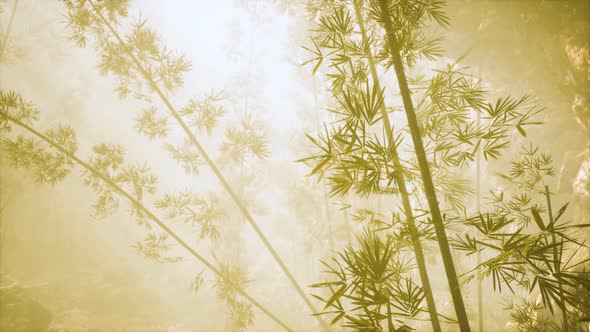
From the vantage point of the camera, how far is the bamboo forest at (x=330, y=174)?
3.88ft

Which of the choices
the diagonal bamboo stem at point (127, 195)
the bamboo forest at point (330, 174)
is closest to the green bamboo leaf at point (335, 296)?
the bamboo forest at point (330, 174)

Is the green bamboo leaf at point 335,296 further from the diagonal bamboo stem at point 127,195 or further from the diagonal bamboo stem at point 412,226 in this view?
the diagonal bamboo stem at point 127,195

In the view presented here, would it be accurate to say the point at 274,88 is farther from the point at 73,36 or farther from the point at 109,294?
the point at 73,36

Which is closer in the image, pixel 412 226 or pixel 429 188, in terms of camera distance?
pixel 429 188

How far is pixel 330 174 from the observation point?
283cm

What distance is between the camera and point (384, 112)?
1461 mm

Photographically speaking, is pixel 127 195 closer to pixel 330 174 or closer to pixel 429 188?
pixel 330 174

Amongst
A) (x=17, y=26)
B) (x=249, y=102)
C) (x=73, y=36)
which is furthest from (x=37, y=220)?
(x=73, y=36)

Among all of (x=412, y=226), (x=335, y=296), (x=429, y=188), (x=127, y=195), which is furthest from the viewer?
(x=127, y=195)

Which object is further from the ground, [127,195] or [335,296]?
[127,195]

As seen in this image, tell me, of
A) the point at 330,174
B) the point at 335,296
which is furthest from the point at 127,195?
the point at 335,296

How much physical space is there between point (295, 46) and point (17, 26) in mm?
24575

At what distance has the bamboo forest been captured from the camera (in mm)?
1184

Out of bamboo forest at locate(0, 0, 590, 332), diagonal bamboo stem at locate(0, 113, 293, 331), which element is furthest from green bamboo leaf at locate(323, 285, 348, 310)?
diagonal bamboo stem at locate(0, 113, 293, 331)
